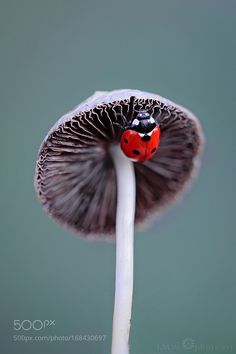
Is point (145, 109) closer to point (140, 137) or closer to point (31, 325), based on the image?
point (140, 137)

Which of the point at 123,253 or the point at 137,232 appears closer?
the point at 123,253

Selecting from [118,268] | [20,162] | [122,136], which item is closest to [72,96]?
[20,162]

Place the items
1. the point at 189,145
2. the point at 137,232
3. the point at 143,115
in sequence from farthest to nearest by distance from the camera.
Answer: the point at 137,232 < the point at 189,145 < the point at 143,115

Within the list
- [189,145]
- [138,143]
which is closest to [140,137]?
[138,143]

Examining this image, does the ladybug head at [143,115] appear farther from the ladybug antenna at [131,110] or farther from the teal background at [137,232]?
the teal background at [137,232]

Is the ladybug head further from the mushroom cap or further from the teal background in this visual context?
the teal background

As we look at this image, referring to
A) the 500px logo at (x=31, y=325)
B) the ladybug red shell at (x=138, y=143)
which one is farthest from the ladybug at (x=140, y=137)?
the 500px logo at (x=31, y=325)
